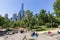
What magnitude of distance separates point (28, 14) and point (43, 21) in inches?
269

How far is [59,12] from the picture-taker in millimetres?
53188

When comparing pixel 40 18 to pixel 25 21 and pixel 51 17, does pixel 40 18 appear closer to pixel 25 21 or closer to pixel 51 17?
pixel 51 17

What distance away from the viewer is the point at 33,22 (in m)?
65.1

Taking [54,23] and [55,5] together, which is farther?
[54,23]

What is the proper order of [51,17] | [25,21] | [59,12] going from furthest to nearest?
1. [51,17]
2. [25,21]
3. [59,12]

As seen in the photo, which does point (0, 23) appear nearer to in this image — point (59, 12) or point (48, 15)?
point (48, 15)

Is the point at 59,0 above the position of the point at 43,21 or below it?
above

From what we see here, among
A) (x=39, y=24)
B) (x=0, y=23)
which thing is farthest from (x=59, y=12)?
(x=0, y=23)

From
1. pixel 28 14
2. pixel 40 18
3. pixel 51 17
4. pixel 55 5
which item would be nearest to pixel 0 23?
pixel 28 14

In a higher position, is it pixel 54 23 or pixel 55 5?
pixel 55 5

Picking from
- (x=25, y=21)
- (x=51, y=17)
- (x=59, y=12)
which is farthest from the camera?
(x=51, y=17)

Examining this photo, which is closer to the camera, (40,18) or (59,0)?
(59,0)

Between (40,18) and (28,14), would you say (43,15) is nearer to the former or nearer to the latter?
(40,18)

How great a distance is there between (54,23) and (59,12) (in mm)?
13081
